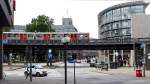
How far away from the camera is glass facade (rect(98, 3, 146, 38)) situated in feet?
473

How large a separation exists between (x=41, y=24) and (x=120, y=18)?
97.2 ft

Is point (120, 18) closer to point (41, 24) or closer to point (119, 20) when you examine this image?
point (119, 20)

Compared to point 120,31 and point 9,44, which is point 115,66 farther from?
point 120,31

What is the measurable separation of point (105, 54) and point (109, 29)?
27.0m

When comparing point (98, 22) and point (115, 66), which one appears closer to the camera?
point (115, 66)

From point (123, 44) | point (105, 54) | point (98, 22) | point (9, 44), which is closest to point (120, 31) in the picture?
point (105, 54)

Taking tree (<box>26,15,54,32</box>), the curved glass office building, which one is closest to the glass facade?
the curved glass office building

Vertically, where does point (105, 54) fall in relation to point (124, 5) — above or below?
below

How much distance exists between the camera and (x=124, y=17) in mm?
147750

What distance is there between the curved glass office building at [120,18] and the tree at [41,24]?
19.9 m

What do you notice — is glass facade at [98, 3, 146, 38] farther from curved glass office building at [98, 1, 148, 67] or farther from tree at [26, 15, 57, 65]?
tree at [26, 15, 57, 65]

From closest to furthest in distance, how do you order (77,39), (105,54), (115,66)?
1. (115,66)
2. (77,39)
3. (105,54)

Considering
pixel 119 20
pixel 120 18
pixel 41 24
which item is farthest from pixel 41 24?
pixel 120 18

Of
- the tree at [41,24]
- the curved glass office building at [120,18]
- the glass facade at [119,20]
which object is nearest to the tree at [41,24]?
the tree at [41,24]
